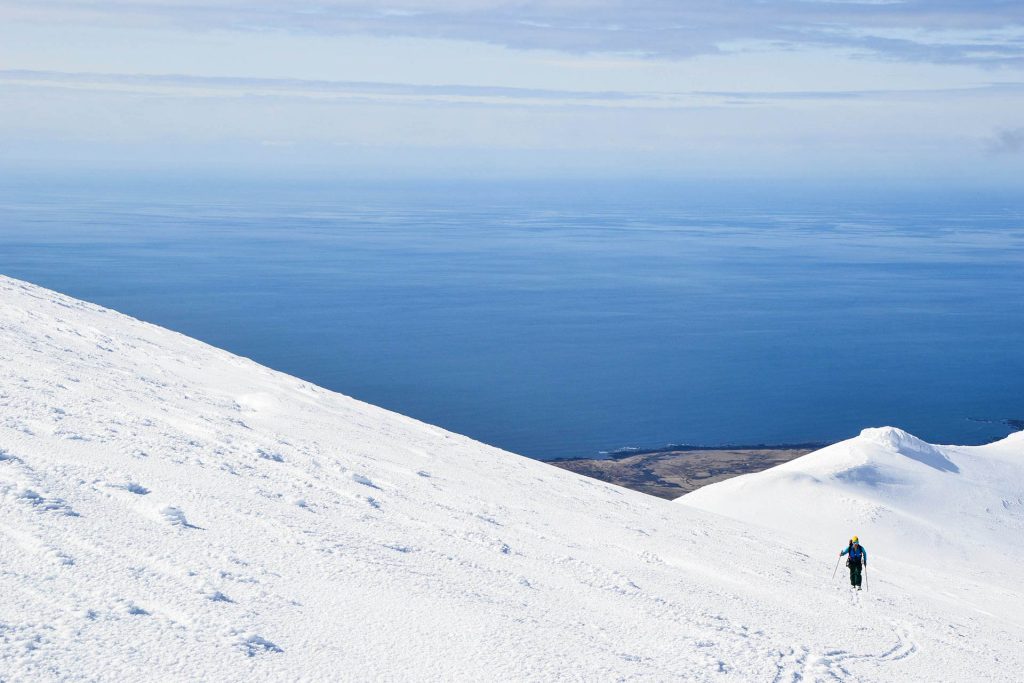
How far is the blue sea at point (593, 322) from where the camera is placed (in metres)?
66.2

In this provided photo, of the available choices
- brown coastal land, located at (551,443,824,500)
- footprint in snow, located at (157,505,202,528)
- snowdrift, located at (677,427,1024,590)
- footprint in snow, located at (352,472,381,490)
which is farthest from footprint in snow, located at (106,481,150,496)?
brown coastal land, located at (551,443,824,500)

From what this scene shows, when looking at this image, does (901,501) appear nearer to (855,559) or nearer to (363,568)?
(855,559)

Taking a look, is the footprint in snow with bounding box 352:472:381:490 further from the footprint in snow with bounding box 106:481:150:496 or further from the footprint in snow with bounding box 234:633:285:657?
the footprint in snow with bounding box 234:633:285:657

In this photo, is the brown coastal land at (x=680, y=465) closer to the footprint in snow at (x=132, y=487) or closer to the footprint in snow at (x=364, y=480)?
the footprint in snow at (x=364, y=480)

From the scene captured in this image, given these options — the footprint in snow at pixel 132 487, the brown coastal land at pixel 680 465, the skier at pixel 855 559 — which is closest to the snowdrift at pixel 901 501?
the brown coastal land at pixel 680 465

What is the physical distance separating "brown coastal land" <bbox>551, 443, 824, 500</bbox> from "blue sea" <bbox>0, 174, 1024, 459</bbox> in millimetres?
→ 2876

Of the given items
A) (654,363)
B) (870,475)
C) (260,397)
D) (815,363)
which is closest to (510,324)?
(654,363)

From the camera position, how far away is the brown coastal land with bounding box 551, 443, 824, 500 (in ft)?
157

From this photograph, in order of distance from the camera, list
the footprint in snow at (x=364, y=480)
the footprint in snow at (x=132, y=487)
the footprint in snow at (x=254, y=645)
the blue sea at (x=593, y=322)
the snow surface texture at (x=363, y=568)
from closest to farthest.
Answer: the footprint in snow at (x=254, y=645) → the snow surface texture at (x=363, y=568) → the footprint in snow at (x=132, y=487) → the footprint in snow at (x=364, y=480) → the blue sea at (x=593, y=322)

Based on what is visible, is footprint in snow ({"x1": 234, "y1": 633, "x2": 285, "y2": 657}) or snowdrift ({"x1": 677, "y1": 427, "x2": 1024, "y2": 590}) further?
snowdrift ({"x1": 677, "y1": 427, "x2": 1024, "y2": 590})

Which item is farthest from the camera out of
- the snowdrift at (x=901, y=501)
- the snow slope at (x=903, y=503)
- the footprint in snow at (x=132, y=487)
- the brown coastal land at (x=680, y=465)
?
the brown coastal land at (x=680, y=465)

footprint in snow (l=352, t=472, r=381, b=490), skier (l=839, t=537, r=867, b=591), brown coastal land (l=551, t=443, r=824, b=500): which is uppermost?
footprint in snow (l=352, t=472, r=381, b=490)

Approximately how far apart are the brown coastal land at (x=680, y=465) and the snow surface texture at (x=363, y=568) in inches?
954

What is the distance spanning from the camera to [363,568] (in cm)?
1045
